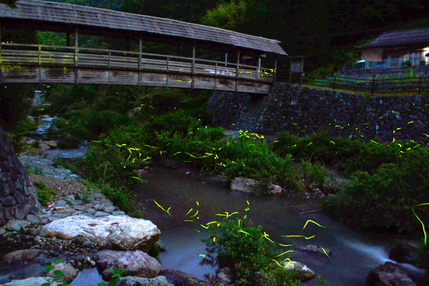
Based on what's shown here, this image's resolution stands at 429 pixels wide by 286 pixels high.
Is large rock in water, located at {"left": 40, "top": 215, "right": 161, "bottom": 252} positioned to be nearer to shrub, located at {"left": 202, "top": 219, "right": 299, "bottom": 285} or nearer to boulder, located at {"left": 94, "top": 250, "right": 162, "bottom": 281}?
boulder, located at {"left": 94, "top": 250, "right": 162, "bottom": 281}

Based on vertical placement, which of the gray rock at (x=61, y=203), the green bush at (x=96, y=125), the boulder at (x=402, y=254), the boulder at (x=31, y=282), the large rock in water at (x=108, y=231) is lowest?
the boulder at (x=402, y=254)

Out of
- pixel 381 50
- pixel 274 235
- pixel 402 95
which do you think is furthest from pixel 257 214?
pixel 381 50

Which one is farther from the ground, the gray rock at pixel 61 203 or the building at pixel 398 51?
the building at pixel 398 51

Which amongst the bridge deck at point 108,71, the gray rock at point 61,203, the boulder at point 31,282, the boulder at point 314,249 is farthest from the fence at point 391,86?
the boulder at point 31,282

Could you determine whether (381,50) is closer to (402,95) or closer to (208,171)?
(402,95)

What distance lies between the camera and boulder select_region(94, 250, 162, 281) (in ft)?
20.8

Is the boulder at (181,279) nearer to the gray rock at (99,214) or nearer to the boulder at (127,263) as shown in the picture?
the boulder at (127,263)

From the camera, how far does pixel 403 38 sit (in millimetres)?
24547

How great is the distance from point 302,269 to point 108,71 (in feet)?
41.3

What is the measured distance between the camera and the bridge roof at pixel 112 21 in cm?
1423

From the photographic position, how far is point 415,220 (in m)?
9.05

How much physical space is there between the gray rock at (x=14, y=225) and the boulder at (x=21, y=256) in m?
0.82

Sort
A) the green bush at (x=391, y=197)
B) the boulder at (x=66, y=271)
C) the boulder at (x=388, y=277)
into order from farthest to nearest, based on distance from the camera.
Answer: the green bush at (x=391, y=197), the boulder at (x=388, y=277), the boulder at (x=66, y=271)

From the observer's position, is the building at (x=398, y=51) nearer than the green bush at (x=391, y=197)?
No
